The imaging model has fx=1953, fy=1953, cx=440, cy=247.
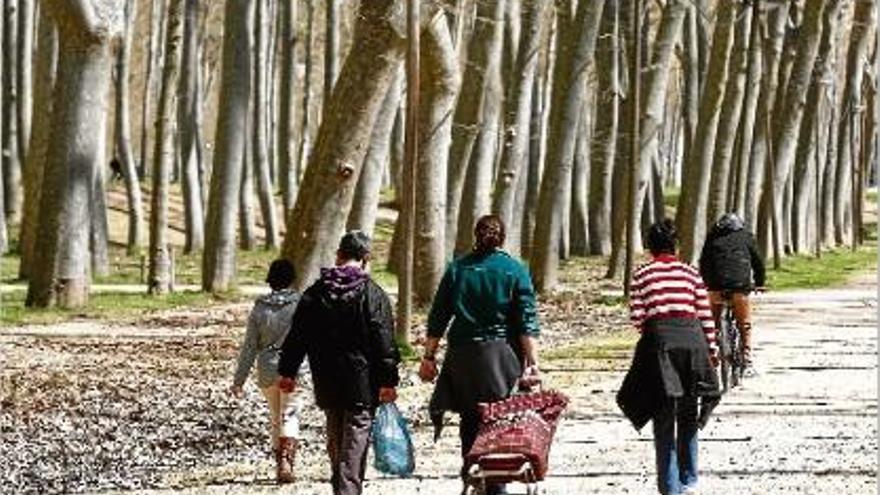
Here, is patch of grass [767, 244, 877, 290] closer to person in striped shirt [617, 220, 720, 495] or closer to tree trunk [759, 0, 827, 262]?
tree trunk [759, 0, 827, 262]

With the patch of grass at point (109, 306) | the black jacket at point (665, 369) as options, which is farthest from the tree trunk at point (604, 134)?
the black jacket at point (665, 369)

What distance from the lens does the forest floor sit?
42.4ft

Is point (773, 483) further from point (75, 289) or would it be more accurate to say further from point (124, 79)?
point (124, 79)

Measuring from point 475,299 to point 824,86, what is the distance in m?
43.1

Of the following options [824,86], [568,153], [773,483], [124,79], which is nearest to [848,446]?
[773,483]

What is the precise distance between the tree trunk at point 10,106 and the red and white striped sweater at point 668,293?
32886mm

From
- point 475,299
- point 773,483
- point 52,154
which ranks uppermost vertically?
point 52,154

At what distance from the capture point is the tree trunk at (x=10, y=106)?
43.6m

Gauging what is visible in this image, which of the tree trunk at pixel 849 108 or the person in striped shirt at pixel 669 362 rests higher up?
the tree trunk at pixel 849 108

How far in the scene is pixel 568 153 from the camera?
32.8 m

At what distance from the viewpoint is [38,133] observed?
33.1 m

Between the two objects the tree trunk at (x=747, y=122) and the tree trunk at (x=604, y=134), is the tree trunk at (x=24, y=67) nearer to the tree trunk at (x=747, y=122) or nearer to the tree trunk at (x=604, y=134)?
the tree trunk at (x=604, y=134)

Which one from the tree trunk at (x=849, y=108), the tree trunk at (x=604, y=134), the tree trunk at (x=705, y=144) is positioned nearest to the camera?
the tree trunk at (x=705, y=144)

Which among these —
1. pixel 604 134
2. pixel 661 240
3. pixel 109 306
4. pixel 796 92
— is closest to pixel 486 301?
pixel 661 240
